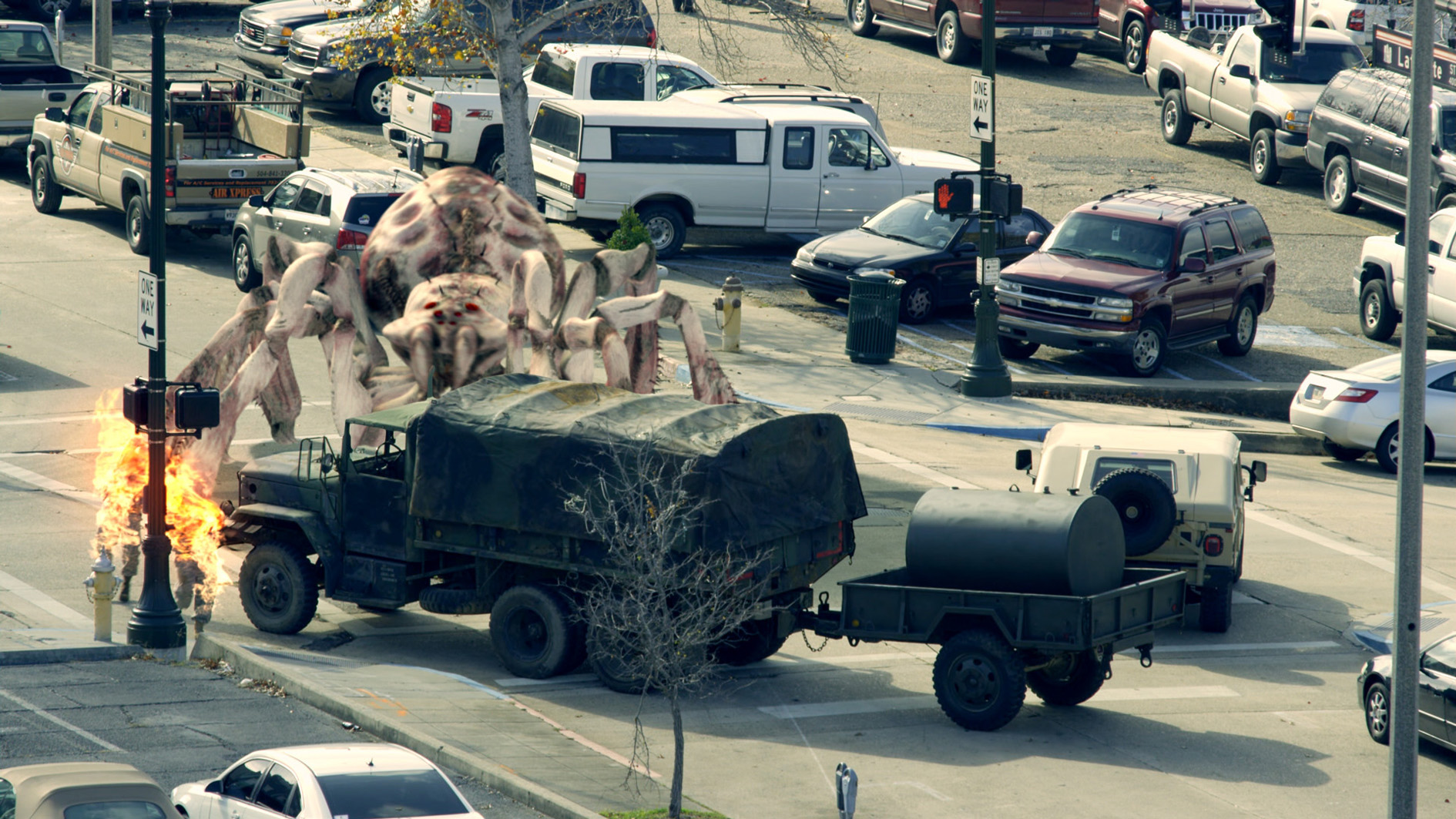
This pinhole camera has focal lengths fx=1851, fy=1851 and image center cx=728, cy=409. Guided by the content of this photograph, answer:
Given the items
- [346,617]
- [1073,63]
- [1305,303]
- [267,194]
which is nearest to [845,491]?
[346,617]

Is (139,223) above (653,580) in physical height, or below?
above

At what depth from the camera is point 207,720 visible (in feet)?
43.8

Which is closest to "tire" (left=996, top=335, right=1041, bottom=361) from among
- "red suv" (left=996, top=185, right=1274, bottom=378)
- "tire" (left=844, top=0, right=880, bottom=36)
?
"red suv" (left=996, top=185, right=1274, bottom=378)

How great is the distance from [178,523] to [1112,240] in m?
14.0

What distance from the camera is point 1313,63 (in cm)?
3347

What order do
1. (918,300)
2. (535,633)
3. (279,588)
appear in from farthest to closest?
1. (918,300)
2. (279,588)
3. (535,633)

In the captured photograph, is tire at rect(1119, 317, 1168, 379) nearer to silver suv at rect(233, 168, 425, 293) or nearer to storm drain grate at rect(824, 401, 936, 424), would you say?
storm drain grate at rect(824, 401, 936, 424)

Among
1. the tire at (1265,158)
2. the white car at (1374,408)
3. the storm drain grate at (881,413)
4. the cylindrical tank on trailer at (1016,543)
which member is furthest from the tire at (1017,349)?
the cylindrical tank on trailer at (1016,543)

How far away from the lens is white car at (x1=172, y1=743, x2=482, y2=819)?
10070 millimetres

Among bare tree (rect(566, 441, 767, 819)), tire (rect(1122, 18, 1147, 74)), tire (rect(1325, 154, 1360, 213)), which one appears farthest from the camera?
tire (rect(1122, 18, 1147, 74))

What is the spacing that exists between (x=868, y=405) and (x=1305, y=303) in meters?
9.14

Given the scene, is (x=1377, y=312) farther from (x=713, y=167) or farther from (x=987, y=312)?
(x=713, y=167)

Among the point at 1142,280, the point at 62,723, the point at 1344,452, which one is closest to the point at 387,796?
the point at 62,723

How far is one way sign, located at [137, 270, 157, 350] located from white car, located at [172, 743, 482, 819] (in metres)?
5.68
